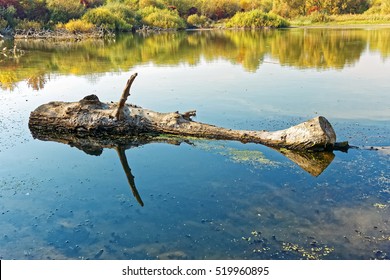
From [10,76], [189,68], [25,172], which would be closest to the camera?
[25,172]

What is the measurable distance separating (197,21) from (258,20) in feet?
37.2

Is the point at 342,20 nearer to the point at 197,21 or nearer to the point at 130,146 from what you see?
the point at 197,21

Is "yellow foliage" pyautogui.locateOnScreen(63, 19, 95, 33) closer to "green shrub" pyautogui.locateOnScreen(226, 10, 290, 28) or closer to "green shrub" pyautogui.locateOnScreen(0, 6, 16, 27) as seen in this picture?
"green shrub" pyautogui.locateOnScreen(0, 6, 16, 27)

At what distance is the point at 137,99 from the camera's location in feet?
47.3

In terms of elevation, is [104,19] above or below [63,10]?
below

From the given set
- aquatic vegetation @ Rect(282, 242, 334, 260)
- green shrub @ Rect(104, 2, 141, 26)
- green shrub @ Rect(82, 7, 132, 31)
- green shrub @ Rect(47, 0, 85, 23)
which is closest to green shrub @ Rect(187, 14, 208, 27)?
green shrub @ Rect(104, 2, 141, 26)

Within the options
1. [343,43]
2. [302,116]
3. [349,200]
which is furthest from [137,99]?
[343,43]

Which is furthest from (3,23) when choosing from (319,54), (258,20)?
(319,54)

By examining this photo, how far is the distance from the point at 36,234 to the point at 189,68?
15.7 metres

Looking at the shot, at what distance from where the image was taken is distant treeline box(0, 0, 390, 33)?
50025 millimetres

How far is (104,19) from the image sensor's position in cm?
5328

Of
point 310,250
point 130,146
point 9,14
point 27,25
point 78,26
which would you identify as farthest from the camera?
point 78,26
